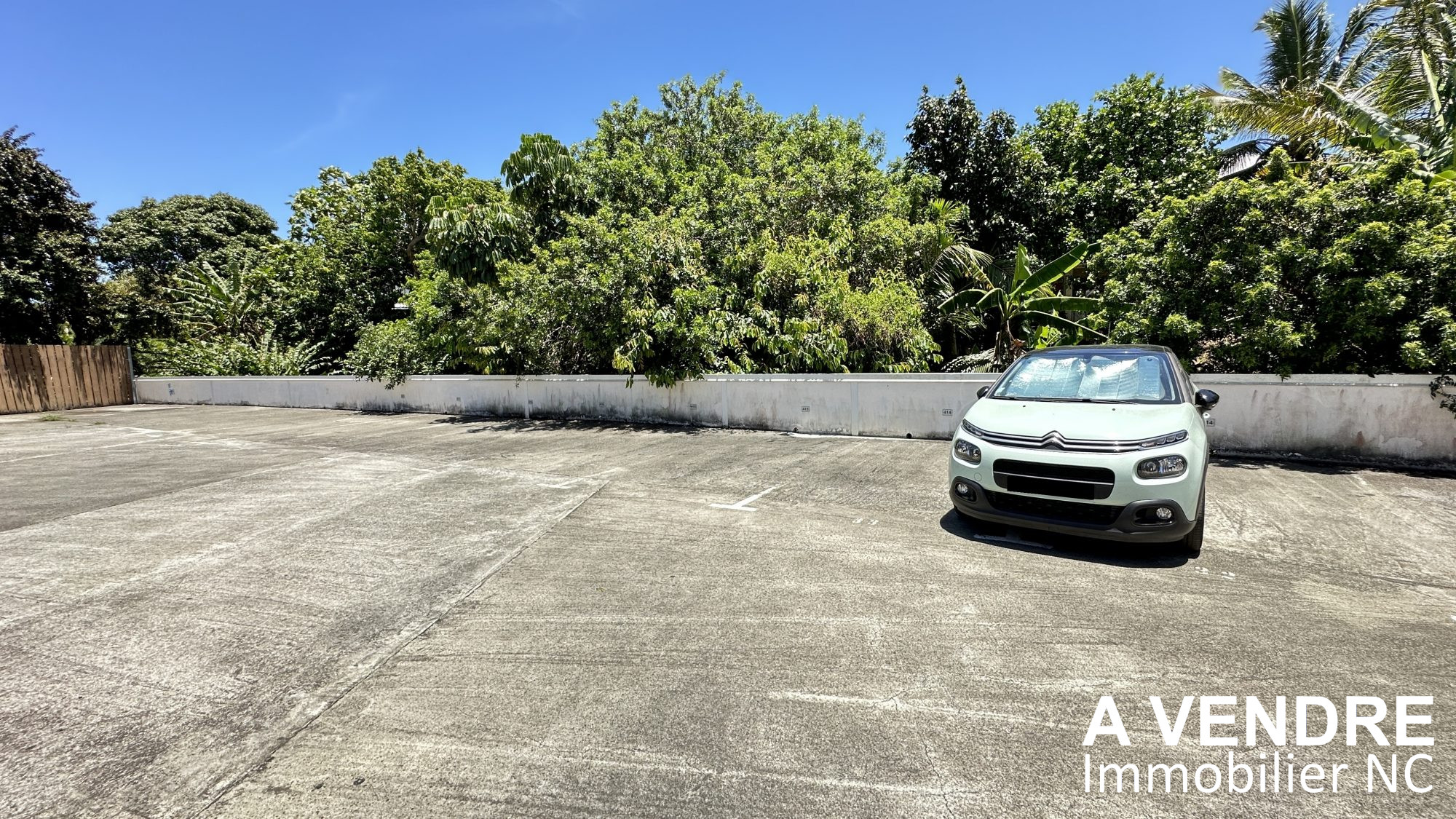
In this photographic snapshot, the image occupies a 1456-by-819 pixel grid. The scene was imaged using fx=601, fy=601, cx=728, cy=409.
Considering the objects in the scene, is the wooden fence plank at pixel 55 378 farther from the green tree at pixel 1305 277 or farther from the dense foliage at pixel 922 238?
Answer: the green tree at pixel 1305 277

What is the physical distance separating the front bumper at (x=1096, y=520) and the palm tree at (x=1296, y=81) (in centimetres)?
A: 1556

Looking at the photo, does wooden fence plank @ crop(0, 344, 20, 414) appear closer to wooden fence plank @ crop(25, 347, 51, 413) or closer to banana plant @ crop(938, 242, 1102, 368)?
wooden fence plank @ crop(25, 347, 51, 413)

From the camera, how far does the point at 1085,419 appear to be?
15.6 feet

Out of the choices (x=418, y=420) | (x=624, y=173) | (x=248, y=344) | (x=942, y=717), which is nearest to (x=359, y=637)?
(x=942, y=717)

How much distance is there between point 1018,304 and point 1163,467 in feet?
29.7

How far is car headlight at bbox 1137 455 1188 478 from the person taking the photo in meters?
4.28

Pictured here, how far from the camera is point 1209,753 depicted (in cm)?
245

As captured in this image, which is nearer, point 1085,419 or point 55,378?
point 1085,419

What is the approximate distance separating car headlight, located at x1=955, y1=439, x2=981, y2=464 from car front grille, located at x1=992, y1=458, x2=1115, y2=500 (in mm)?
164

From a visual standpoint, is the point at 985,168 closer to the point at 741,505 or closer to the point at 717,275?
the point at 717,275

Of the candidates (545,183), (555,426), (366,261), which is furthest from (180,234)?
(555,426)

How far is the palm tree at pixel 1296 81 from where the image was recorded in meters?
14.4

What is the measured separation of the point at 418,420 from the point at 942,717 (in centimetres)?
1545

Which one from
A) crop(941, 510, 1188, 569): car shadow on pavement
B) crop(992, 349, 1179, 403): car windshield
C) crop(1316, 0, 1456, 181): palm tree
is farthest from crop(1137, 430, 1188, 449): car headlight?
crop(1316, 0, 1456, 181): palm tree
